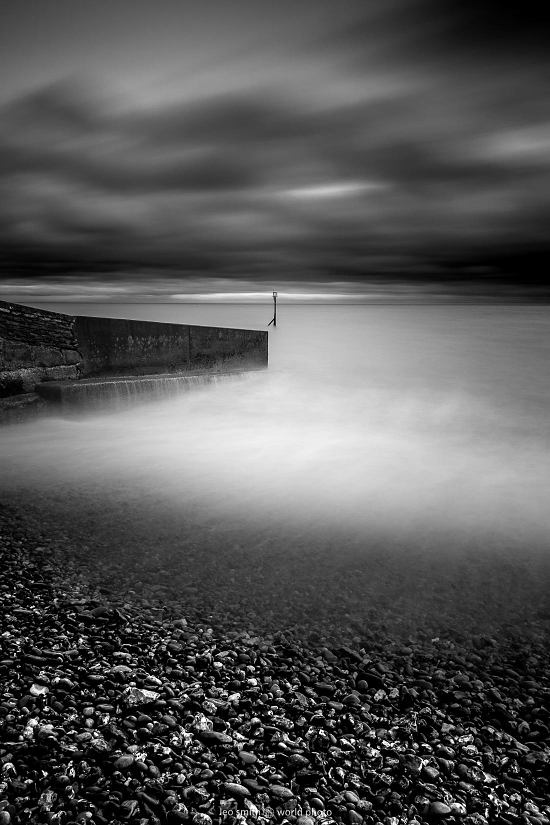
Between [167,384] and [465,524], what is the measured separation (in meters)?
6.71

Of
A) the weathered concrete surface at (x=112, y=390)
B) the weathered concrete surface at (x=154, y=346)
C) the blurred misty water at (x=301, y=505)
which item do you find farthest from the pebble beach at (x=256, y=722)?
the weathered concrete surface at (x=154, y=346)

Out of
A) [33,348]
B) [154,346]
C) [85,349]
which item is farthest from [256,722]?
[154,346]

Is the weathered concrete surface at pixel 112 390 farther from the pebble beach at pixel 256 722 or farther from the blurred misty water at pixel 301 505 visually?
the pebble beach at pixel 256 722

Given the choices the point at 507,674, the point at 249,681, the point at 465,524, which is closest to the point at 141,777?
the point at 249,681

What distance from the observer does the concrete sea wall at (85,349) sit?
8.22 metres

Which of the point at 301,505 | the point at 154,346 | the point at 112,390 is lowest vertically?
the point at 301,505

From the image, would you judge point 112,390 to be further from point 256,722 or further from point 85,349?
point 256,722

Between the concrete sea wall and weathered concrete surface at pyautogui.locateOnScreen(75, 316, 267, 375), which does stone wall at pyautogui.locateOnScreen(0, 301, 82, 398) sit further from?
weathered concrete surface at pyautogui.locateOnScreen(75, 316, 267, 375)

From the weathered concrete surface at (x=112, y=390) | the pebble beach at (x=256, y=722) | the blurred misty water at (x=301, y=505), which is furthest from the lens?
the weathered concrete surface at (x=112, y=390)

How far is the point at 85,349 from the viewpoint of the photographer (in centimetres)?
923

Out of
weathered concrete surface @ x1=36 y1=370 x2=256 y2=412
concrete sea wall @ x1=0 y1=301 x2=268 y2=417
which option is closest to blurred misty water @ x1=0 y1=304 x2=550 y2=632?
weathered concrete surface @ x1=36 y1=370 x2=256 y2=412

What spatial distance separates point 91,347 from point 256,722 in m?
8.19

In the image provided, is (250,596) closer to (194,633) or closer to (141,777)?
(194,633)

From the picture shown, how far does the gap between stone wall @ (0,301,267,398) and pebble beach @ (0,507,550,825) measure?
593cm
